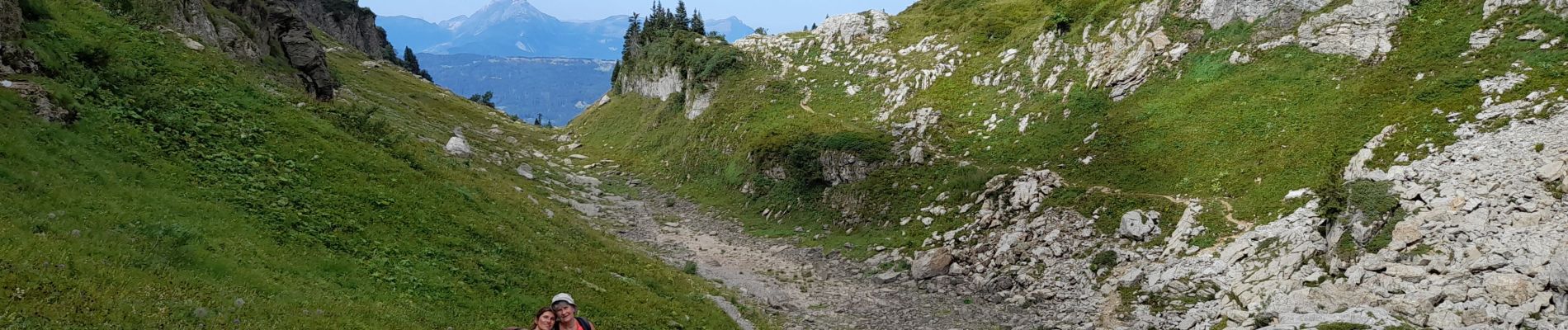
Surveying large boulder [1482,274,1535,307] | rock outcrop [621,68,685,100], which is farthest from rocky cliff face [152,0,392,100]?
large boulder [1482,274,1535,307]

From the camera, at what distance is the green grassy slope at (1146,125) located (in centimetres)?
2467

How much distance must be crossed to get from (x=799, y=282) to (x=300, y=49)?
35.0m

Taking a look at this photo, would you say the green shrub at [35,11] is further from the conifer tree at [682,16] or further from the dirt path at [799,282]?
the conifer tree at [682,16]

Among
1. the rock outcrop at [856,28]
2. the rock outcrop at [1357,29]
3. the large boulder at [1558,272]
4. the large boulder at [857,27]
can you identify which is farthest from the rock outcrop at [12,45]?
the large boulder at [857,27]

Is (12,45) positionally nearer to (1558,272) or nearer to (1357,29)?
(1558,272)

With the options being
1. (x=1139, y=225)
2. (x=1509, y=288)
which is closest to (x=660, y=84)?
(x=1139, y=225)

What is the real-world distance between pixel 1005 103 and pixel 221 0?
143 feet

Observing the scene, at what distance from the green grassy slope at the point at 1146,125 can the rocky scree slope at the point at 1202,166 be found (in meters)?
0.12

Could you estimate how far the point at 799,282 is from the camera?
2912 centimetres

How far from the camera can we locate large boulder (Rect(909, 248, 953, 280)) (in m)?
28.1

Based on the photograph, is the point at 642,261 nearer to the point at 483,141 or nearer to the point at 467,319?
the point at 467,319

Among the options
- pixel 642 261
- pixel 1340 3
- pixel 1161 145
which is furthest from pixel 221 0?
pixel 1340 3

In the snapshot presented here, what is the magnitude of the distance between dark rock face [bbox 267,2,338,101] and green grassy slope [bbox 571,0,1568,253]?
73.6ft

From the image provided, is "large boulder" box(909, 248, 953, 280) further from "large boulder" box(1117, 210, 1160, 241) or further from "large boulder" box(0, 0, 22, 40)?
"large boulder" box(0, 0, 22, 40)
